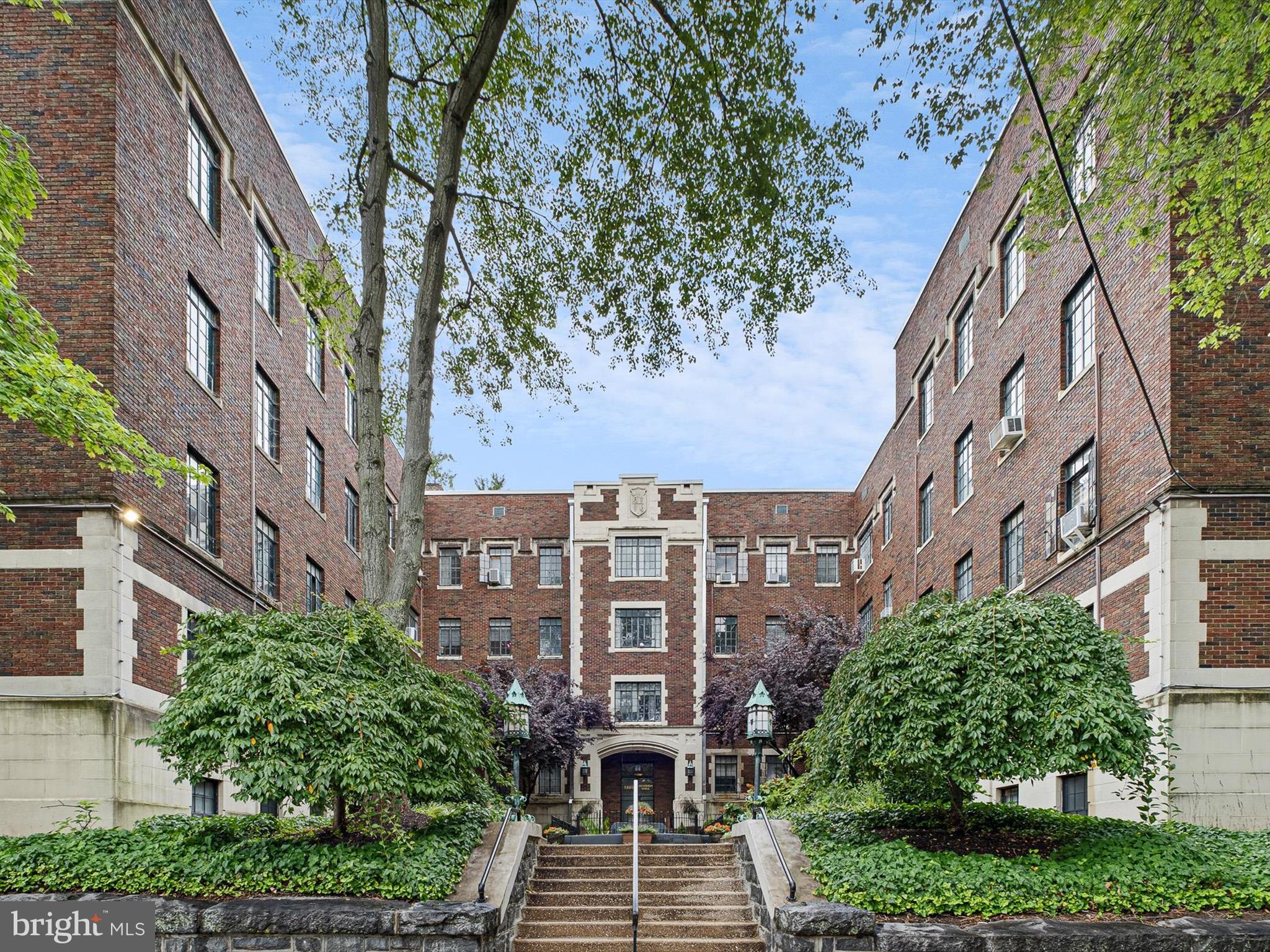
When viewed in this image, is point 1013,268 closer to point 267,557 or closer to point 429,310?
point 429,310

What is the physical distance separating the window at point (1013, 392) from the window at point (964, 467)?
1.73 meters

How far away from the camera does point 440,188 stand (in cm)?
1252

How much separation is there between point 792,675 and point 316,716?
1917cm

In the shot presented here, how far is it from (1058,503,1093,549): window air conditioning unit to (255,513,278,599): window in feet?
44.5

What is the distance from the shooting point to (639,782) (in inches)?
1344

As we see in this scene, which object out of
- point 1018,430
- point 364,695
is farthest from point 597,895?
point 1018,430

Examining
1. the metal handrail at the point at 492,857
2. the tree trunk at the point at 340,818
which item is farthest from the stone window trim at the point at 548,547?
the tree trunk at the point at 340,818

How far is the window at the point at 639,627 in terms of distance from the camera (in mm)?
34531

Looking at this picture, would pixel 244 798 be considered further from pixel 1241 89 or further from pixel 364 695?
pixel 1241 89

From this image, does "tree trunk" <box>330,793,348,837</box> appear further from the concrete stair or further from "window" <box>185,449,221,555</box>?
"window" <box>185,449,221,555</box>

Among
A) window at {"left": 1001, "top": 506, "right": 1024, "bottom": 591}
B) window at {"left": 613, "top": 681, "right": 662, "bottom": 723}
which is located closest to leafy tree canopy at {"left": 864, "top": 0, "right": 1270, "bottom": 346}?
window at {"left": 1001, "top": 506, "right": 1024, "bottom": 591}

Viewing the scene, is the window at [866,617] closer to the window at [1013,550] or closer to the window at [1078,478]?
the window at [1013,550]

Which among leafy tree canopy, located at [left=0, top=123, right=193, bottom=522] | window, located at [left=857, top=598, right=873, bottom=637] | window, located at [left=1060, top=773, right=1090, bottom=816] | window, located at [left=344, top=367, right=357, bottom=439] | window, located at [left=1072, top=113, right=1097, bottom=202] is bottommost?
window, located at [left=1060, top=773, right=1090, bottom=816]

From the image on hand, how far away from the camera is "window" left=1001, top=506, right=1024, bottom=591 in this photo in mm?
19109
